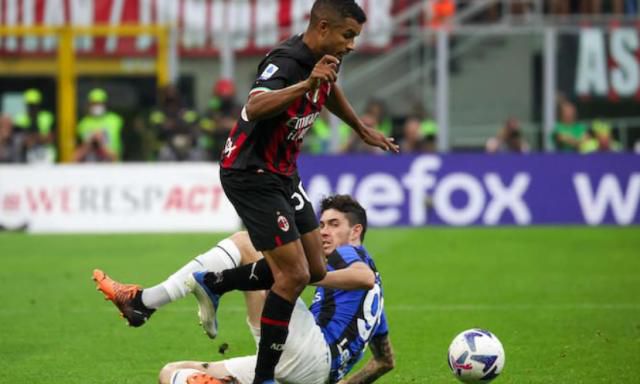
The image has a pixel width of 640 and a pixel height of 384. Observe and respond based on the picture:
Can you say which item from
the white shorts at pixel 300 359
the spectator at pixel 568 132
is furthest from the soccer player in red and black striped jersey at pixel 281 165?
the spectator at pixel 568 132

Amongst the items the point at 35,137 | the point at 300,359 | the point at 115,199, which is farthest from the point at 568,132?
the point at 300,359

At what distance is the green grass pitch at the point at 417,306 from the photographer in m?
8.73

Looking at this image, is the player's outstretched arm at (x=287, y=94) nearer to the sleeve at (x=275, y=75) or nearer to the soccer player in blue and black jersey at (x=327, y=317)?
the sleeve at (x=275, y=75)

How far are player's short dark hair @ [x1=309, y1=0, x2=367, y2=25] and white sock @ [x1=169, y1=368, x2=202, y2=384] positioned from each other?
2.09 metres

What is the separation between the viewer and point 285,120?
7.16 m

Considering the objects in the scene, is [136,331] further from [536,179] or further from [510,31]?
[510,31]

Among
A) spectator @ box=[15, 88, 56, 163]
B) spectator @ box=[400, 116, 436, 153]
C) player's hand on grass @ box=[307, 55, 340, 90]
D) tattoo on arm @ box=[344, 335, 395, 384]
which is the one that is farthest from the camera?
spectator @ box=[15, 88, 56, 163]

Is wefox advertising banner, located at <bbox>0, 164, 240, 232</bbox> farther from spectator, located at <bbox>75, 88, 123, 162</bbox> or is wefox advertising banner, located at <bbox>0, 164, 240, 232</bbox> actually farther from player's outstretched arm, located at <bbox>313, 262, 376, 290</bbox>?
player's outstretched arm, located at <bbox>313, 262, 376, 290</bbox>

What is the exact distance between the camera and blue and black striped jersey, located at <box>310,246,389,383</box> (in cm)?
719

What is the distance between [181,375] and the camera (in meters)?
6.99

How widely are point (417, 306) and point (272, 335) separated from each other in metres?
5.00

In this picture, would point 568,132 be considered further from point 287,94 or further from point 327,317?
point 287,94

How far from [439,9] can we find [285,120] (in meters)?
16.4

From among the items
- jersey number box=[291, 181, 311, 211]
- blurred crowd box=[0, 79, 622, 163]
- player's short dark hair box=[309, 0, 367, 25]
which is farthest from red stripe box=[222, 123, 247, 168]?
blurred crowd box=[0, 79, 622, 163]
